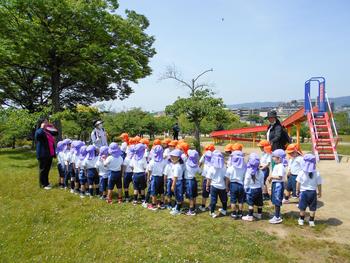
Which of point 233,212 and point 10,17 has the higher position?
point 10,17

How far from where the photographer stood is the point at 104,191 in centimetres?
980

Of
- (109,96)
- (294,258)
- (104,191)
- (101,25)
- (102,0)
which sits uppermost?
(102,0)

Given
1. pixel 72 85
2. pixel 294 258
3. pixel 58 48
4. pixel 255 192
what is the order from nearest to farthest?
→ 1. pixel 294 258
2. pixel 255 192
3. pixel 58 48
4. pixel 72 85

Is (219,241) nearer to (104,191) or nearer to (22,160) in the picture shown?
(104,191)

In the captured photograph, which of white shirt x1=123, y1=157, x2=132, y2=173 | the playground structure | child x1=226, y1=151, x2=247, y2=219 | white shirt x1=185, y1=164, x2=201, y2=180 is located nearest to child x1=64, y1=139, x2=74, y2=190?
white shirt x1=123, y1=157, x2=132, y2=173

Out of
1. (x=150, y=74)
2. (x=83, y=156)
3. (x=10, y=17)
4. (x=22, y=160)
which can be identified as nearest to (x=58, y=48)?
(x=10, y=17)

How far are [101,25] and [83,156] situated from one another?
11.2 meters

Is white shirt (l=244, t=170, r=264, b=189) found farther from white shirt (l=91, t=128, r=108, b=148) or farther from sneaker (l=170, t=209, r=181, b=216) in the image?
white shirt (l=91, t=128, r=108, b=148)

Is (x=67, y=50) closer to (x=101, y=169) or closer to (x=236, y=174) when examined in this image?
(x=101, y=169)

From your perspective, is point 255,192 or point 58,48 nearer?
point 255,192

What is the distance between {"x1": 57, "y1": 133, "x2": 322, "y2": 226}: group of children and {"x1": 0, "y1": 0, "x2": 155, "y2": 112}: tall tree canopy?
9443mm

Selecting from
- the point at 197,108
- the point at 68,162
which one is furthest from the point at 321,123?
the point at 68,162

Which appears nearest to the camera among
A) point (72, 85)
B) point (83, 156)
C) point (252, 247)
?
point (252, 247)

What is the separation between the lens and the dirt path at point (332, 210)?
267 inches
